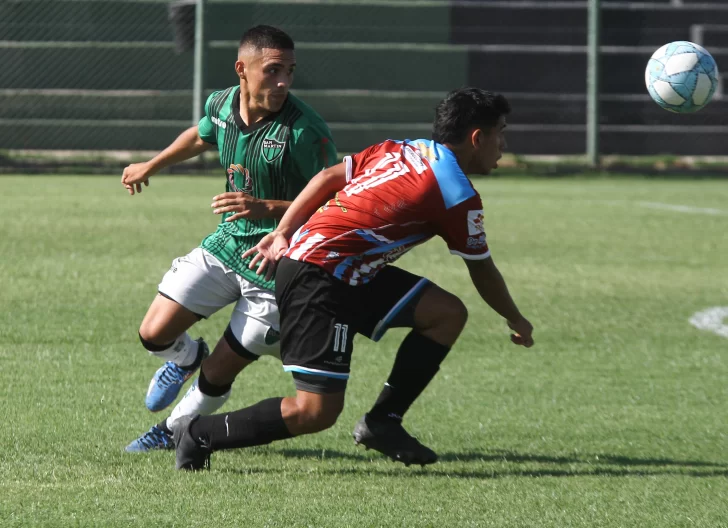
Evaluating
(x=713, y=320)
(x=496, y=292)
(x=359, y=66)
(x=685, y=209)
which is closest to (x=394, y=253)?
(x=496, y=292)

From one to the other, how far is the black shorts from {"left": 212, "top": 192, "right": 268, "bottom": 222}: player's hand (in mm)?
290

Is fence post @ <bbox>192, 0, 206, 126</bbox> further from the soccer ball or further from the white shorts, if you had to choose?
the white shorts

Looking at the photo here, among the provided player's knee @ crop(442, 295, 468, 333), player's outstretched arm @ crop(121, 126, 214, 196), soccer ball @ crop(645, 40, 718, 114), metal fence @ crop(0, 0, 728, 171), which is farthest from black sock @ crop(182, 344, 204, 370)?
metal fence @ crop(0, 0, 728, 171)

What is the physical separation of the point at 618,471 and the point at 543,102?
1913cm

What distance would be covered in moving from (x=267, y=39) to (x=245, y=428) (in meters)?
1.69

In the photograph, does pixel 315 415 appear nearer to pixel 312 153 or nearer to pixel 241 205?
pixel 241 205

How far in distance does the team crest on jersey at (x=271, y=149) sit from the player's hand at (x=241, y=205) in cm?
32

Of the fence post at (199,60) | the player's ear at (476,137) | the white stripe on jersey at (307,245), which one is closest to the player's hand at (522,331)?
the player's ear at (476,137)

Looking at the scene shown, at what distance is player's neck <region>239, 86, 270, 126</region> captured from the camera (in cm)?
529

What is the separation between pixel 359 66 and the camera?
23.0m

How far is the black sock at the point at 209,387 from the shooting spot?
17.0 feet

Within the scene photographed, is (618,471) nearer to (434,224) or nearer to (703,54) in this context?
(434,224)

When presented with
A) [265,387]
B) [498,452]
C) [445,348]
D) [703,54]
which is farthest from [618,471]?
[703,54]

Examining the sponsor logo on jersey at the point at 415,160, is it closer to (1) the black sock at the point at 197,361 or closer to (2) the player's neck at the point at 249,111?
(2) the player's neck at the point at 249,111
